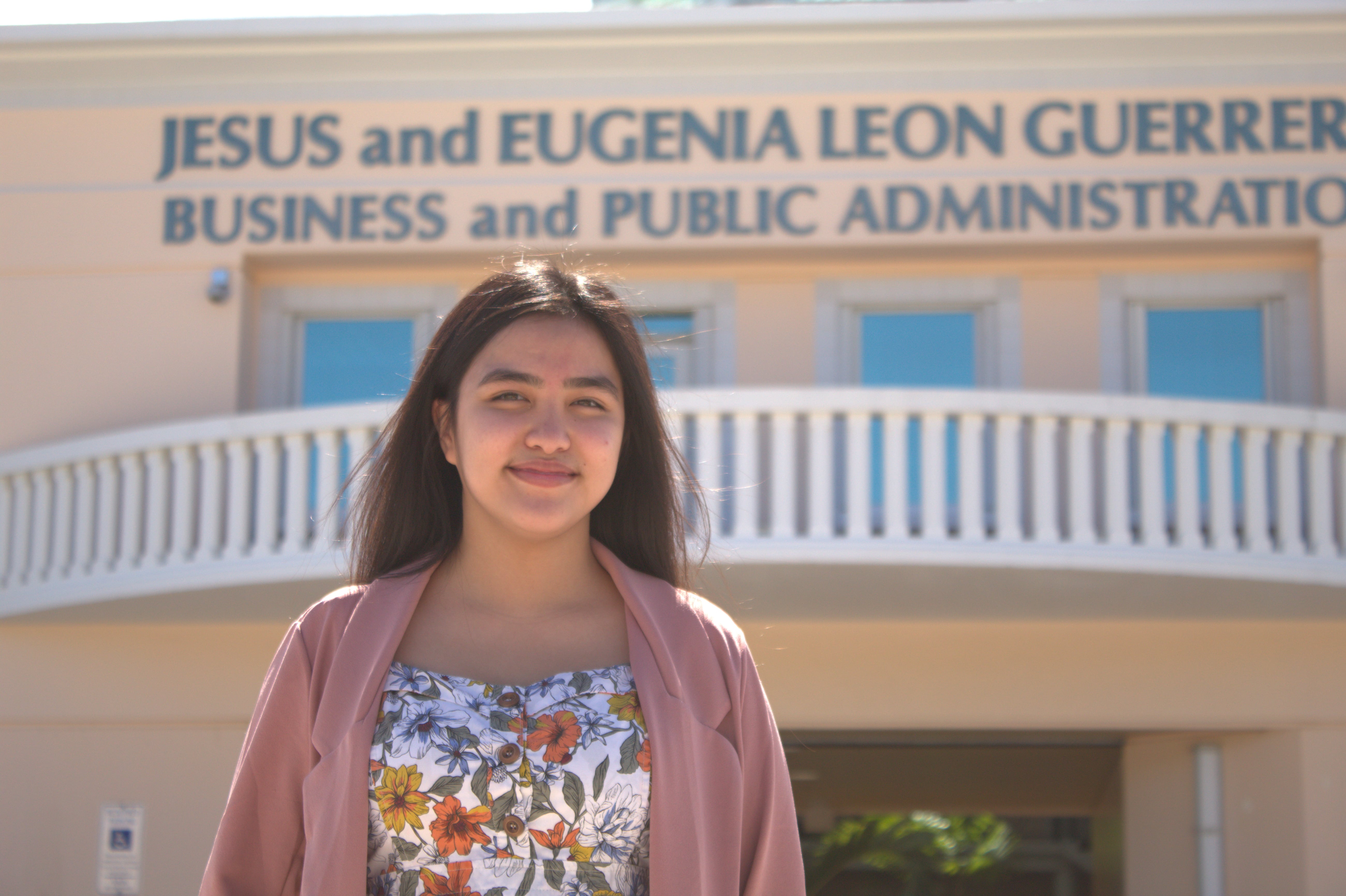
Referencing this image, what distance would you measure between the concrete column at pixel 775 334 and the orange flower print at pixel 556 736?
26.7 feet

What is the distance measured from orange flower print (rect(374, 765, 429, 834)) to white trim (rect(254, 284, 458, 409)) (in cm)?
861

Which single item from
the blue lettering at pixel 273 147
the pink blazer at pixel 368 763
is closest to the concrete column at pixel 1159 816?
the blue lettering at pixel 273 147

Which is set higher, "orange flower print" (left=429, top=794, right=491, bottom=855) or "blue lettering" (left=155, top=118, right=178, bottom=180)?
"blue lettering" (left=155, top=118, right=178, bottom=180)

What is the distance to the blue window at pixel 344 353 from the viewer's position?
10312 mm

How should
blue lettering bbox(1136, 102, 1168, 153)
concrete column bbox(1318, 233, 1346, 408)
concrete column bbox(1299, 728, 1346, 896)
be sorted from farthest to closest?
blue lettering bbox(1136, 102, 1168, 153), concrete column bbox(1318, 233, 1346, 408), concrete column bbox(1299, 728, 1346, 896)

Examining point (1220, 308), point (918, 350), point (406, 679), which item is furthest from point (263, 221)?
point (406, 679)

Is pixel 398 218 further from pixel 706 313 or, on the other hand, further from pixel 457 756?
pixel 457 756

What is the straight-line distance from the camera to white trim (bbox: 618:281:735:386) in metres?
9.97

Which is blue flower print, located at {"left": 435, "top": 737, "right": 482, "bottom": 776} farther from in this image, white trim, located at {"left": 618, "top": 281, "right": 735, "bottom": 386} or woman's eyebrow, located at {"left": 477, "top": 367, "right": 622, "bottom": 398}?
white trim, located at {"left": 618, "top": 281, "right": 735, "bottom": 386}

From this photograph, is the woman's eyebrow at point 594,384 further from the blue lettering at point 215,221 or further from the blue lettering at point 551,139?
the blue lettering at point 215,221

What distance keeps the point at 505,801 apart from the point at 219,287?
869 cm

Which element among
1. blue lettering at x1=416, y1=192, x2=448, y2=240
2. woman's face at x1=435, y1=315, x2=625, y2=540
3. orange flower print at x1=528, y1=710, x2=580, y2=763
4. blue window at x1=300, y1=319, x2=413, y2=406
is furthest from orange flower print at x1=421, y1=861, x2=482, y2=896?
blue window at x1=300, y1=319, x2=413, y2=406

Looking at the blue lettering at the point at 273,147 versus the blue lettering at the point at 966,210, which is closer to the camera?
the blue lettering at the point at 966,210

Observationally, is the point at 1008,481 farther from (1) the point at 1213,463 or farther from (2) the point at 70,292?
(2) the point at 70,292
